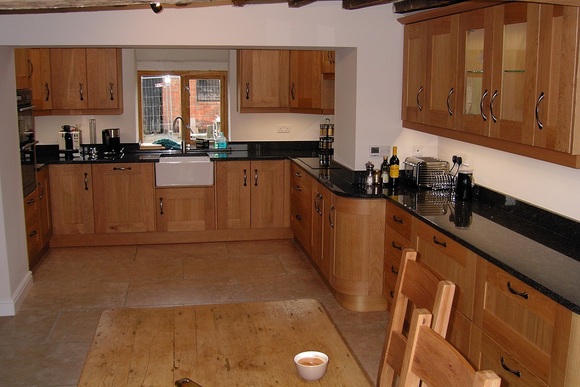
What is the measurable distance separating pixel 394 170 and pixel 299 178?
155 cm

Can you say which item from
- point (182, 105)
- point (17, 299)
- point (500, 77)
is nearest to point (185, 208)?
point (182, 105)

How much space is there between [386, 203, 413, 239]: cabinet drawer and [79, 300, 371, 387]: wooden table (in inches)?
68.7

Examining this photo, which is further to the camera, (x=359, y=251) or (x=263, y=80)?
(x=263, y=80)

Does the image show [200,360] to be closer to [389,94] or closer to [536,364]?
[536,364]

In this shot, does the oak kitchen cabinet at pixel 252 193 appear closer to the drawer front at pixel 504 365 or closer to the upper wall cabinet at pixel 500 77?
the upper wall cabinet at pixel 500 77

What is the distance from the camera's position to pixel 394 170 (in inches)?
197

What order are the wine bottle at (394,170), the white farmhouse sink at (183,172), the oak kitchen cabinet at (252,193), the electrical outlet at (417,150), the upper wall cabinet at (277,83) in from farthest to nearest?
the upper wall cabinet at (277,83), the oak kitchen cabinet at (252,193), the white farmhouse sink at (183,172), the electrical outlet at (417,150), the wine bottle at (394,170)

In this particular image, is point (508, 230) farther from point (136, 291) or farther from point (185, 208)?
point (185, 208)

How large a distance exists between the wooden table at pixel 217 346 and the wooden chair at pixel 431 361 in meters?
0.23

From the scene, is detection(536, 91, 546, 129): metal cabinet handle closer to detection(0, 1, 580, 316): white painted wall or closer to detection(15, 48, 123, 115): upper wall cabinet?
detection(0, 1, 580, 316): white painted wall

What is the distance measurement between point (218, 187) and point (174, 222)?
1.86ft

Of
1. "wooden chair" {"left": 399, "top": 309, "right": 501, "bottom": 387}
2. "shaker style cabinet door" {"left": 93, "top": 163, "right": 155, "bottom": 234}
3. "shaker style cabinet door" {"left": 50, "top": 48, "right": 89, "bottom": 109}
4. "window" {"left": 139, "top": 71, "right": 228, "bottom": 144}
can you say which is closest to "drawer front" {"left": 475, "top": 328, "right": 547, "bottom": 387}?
"wooden chair" {"left": 399, "top": 309, "right": 501, "bottom": 387}

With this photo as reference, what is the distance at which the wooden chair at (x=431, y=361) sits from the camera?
63.6 inches

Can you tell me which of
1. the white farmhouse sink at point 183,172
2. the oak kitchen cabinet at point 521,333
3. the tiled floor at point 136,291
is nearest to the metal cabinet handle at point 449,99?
the oak kitchen cabinet at point 521,333
